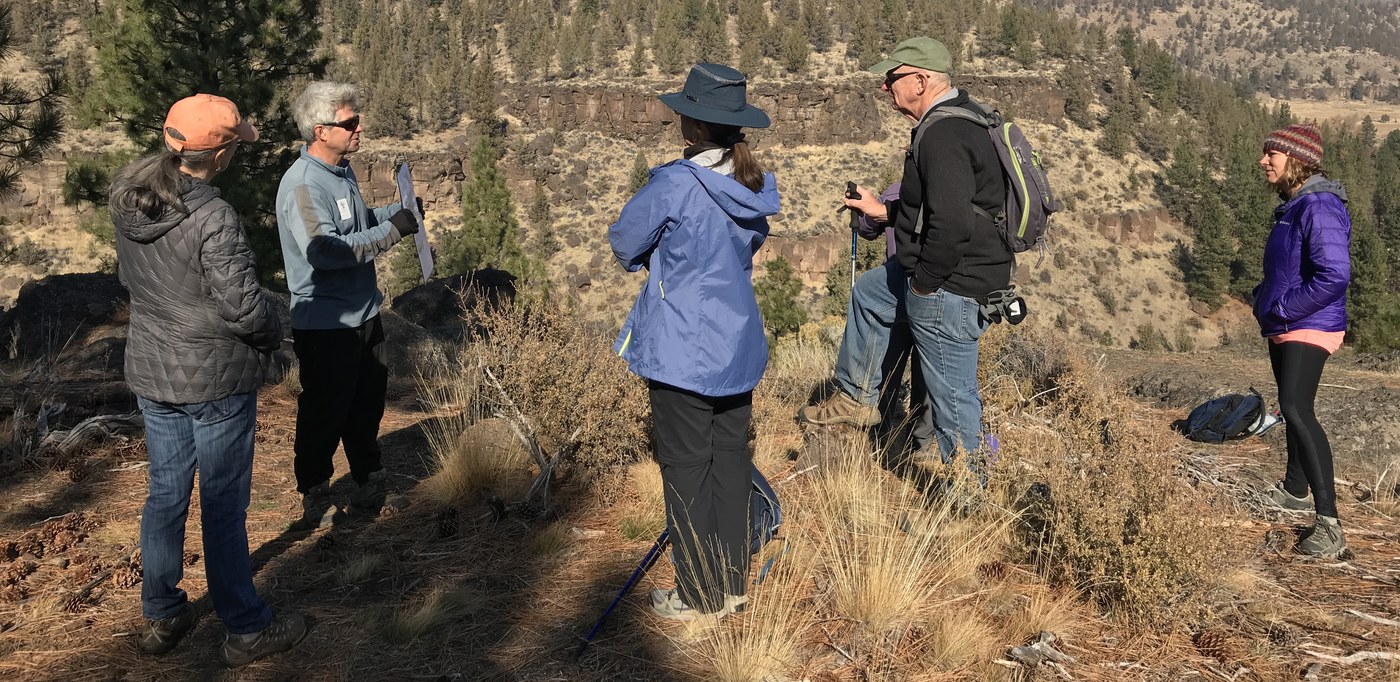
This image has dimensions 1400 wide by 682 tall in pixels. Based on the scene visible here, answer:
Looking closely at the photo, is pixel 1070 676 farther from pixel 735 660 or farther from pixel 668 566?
pixel 668 566

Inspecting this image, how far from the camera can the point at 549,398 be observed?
14.4ft

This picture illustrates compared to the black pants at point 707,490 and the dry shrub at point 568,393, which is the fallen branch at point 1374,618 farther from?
the dry shrub at point 568,393

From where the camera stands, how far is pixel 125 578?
322 centimetres

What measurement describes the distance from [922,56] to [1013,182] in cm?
59

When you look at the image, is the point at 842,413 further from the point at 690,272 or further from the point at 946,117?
the point at 690,272

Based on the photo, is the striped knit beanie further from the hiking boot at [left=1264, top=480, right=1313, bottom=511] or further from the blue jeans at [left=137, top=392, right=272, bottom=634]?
the blue jeans at [left=137, top=392, right=272, bottom=634]

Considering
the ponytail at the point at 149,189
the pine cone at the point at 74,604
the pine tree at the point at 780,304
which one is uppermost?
the ponytail at the point at 149,189

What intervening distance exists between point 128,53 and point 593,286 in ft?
117

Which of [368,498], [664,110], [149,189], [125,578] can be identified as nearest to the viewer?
[149,189]

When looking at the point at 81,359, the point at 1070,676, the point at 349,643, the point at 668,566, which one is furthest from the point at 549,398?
the point at 81,359

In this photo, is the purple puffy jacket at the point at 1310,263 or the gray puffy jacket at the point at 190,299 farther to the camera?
the purple puffy jacket at the point at 1310,263

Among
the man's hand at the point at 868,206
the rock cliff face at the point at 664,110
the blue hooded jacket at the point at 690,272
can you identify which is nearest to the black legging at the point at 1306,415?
the man's hand at the point at 868,206

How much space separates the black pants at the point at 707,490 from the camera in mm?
2795

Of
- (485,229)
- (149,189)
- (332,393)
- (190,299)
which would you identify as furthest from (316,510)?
(485,229)
